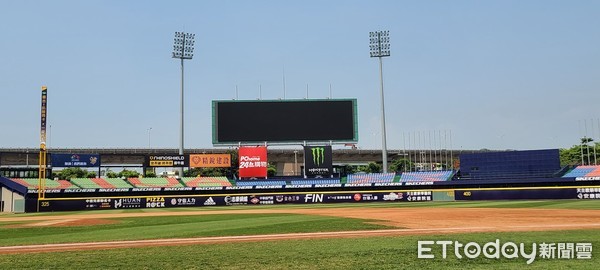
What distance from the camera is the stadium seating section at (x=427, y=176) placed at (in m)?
69.2

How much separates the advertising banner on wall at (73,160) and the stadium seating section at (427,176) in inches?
1832

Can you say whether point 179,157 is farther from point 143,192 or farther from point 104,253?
point 104,253

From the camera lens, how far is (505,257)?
39.6ft

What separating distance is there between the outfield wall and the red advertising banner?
5942mm

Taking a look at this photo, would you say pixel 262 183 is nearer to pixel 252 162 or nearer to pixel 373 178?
pixel 252 162

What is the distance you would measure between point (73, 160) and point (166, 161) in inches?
519

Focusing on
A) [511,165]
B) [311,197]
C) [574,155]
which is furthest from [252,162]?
[574,155]

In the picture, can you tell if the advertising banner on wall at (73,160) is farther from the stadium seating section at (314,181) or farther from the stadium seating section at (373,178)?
the stadium seating section at (373,178)

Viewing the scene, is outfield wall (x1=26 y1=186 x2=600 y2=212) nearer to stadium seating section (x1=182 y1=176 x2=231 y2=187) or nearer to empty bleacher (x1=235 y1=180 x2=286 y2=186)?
empty bleacher (x1=235 y1=180 x2=286 y2=186)

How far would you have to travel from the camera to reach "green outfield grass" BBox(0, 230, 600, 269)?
11188mm

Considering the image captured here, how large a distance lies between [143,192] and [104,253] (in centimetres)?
4992

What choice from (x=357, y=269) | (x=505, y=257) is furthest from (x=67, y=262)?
(x=505, y=257)

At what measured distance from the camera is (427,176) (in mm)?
71188

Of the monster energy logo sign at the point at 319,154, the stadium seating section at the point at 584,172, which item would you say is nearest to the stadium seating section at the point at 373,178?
Result: the monster energy logo sign at the point at 319,154
